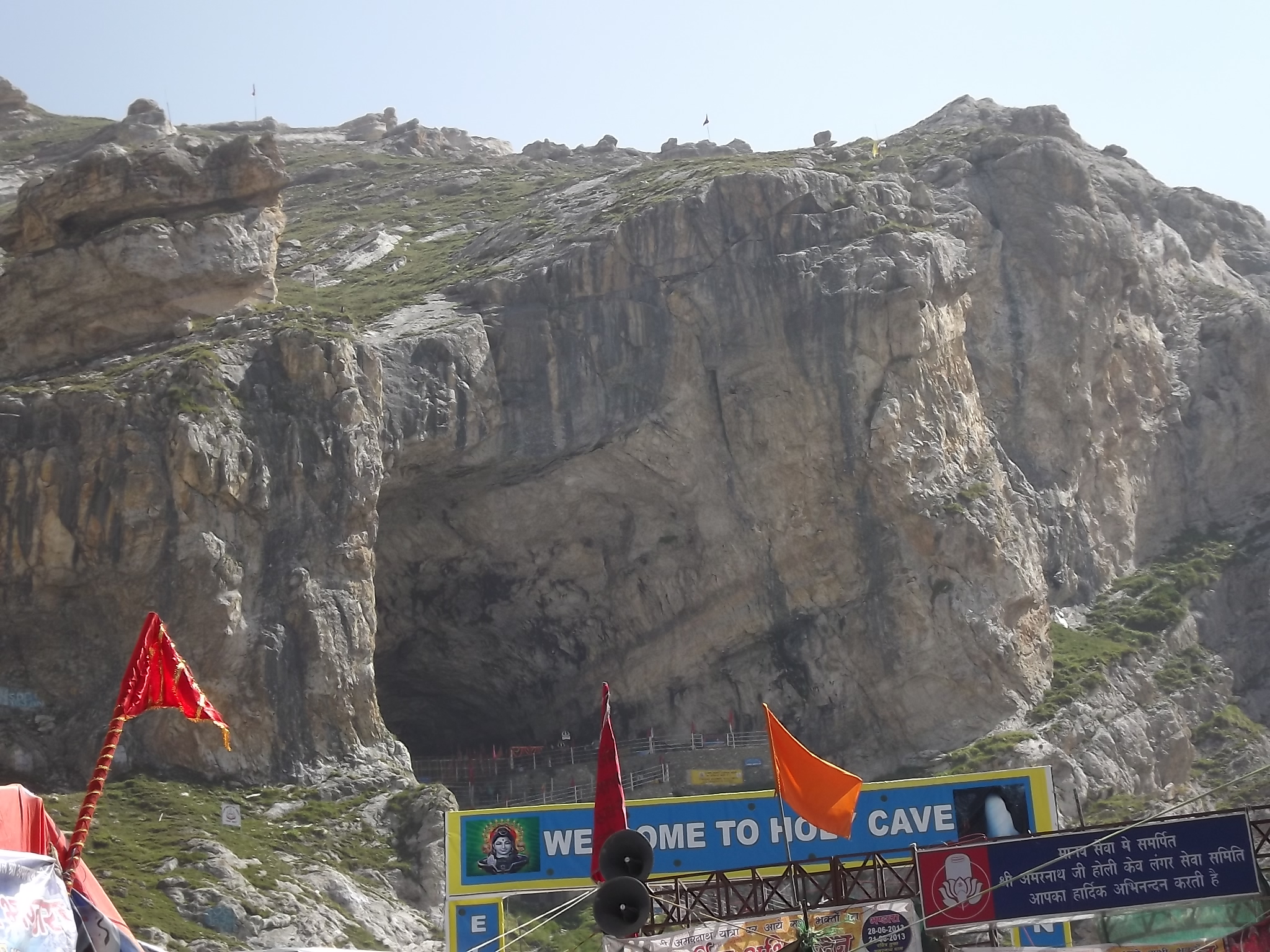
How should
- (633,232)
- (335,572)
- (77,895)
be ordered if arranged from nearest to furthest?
1. (77,895)
2. (335,572)
3. (633,232)

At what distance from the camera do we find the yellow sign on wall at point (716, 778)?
149 feet

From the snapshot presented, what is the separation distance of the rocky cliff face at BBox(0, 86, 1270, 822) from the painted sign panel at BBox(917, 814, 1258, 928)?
2444 centimetres

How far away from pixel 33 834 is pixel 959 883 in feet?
37.4

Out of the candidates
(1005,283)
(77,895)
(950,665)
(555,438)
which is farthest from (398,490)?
(77,895)

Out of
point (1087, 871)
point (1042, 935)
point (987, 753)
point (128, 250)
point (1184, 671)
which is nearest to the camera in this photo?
point (1087, 871)

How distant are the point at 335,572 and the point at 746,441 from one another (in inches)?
548

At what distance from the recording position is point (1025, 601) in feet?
161

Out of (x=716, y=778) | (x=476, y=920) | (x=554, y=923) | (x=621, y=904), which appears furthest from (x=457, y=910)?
(x=716, y=778)

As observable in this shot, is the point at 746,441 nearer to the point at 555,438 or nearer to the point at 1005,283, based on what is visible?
the point at 555,438

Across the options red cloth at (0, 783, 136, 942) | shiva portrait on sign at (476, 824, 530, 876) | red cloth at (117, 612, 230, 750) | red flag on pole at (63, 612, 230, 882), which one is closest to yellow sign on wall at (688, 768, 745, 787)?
shiva portrait on sign at (476, 824, 530, 876)

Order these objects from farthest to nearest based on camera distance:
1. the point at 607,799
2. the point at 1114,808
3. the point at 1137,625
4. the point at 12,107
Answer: the point at 12,107, the point at 1137,625, the point at 1114,808, the point at 607,799

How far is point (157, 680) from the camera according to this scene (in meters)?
15.1

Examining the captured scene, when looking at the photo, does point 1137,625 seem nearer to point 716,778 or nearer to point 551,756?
point 716,778

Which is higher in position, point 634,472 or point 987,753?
point 634,472
